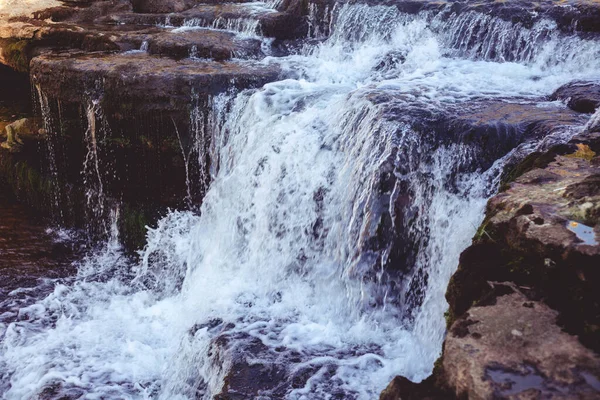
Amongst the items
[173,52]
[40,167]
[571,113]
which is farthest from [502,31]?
[40,167]

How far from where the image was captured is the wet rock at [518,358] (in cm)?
222

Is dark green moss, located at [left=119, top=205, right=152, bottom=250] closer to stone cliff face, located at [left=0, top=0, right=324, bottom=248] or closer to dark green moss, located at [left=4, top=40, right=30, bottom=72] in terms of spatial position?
stone cliff face, located at [left=0, top=0, right=324, bottom=248]

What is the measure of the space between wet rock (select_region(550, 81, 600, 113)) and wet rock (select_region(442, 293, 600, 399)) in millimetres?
3703

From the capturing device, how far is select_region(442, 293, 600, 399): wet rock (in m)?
2.22

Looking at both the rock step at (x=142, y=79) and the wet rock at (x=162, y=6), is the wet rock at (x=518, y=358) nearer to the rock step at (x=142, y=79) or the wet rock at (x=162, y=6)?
the rock step at (x=142, y=79)

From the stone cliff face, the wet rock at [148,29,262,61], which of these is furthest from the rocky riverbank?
the wet rock at [148,29,262,61]

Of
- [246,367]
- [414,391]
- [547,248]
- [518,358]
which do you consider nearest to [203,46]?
[246,367]

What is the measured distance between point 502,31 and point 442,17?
0.96 meters

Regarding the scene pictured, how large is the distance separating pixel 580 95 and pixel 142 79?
5288 millimetres

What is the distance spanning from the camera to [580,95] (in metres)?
5.92

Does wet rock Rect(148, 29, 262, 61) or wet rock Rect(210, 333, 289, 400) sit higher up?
wet rock Rect(148, 29, 262, 61)

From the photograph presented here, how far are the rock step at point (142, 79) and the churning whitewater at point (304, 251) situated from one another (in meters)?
0.33

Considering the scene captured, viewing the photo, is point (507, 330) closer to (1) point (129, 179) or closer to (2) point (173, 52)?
(1) point (129, 179)

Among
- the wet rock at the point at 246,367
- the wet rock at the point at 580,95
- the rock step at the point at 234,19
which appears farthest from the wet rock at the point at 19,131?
the wet rock at the point at 580,95
